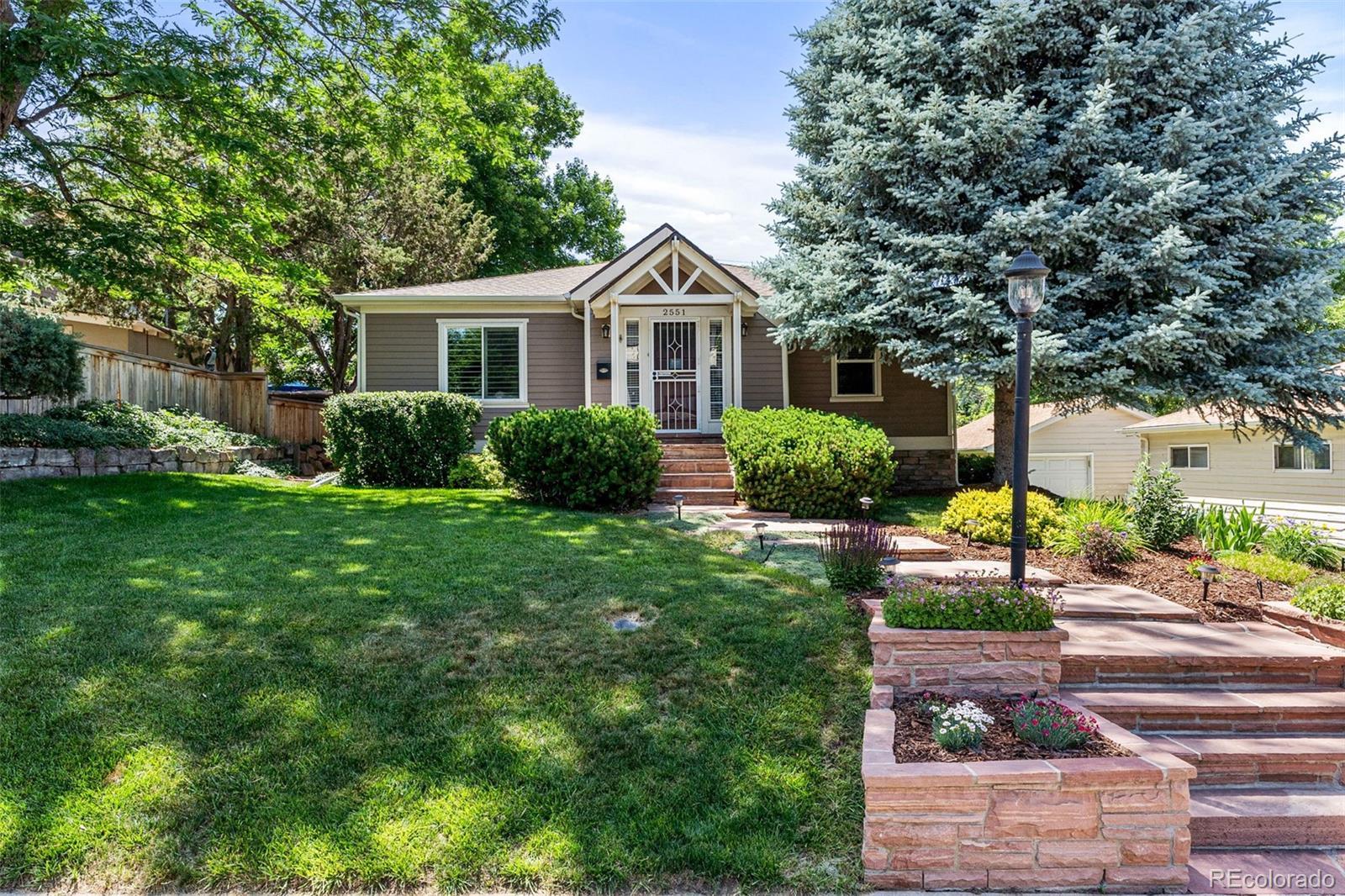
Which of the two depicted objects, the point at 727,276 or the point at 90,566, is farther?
the point at 727,276

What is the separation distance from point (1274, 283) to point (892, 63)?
5.14 metres

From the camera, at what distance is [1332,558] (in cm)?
676

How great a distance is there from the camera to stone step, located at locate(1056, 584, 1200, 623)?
490 centimetres

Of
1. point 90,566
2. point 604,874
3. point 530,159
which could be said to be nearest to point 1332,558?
point 604,874

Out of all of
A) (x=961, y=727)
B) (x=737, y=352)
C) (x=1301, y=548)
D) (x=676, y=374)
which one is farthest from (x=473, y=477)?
(x=1301, y=548)

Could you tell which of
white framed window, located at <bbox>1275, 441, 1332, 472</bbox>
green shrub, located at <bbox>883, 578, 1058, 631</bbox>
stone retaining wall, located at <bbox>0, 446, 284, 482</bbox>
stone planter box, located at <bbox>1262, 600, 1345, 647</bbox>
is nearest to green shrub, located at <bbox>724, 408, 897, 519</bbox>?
stone planter box, located at <bbox>1262, 600, 1345, 647</bbox>

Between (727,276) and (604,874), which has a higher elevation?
(727,276)

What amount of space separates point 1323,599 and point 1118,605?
1252 mm

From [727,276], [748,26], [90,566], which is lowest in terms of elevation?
[90,566]

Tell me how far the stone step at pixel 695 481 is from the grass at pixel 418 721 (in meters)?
3.97

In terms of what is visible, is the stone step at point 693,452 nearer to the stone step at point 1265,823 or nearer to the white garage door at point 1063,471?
the stone step at point 1265,823

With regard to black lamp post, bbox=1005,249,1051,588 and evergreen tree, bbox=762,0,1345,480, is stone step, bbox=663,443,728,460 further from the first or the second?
black lamp post, bbox=1005,249,1051,588

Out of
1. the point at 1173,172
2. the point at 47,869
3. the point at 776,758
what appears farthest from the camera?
the point at 1173,172

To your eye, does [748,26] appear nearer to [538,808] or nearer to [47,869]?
[538,808]
